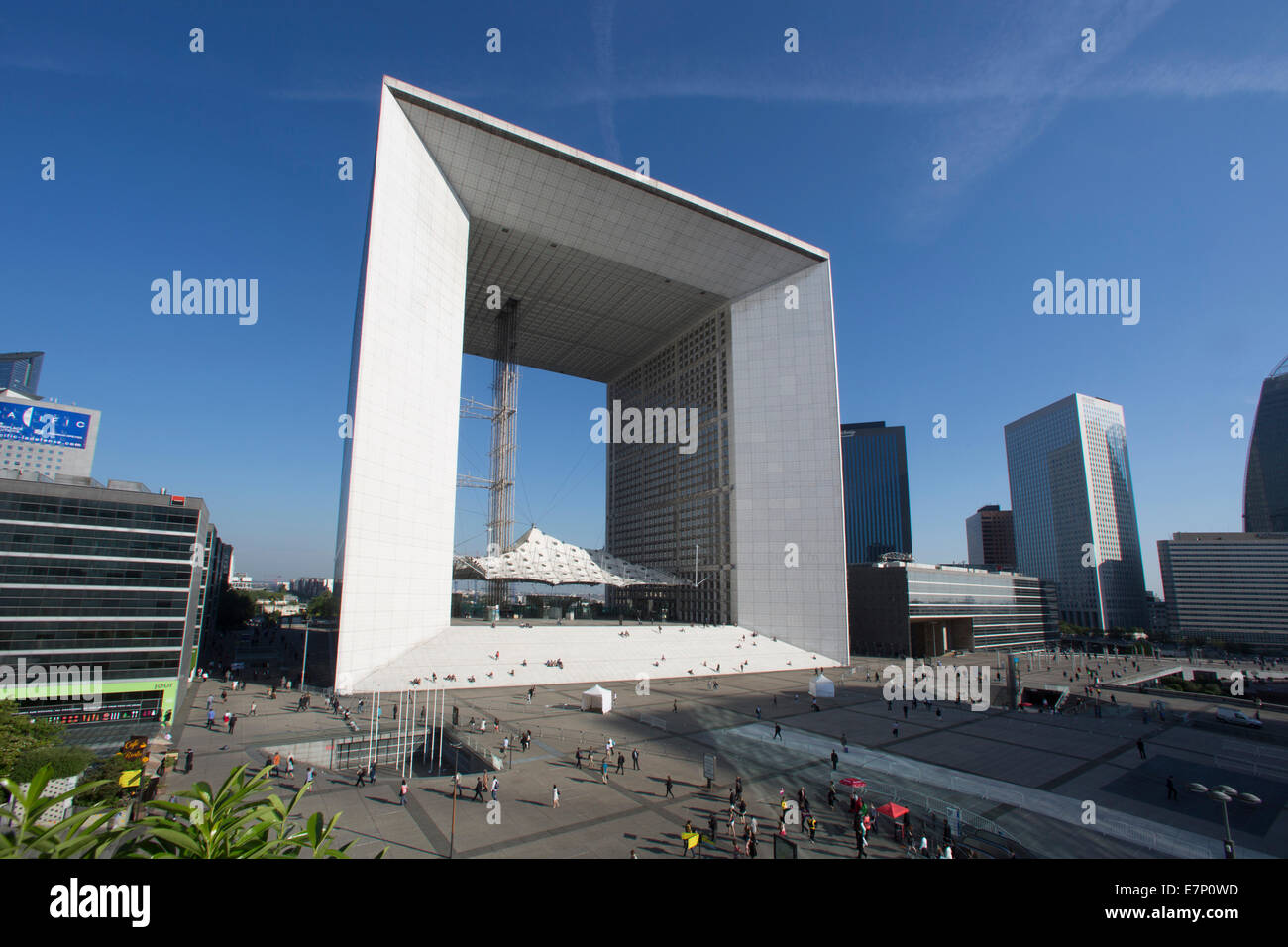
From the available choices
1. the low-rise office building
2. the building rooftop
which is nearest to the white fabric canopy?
the building rooftop

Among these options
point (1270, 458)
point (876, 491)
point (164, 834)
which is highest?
point (1270, 458)

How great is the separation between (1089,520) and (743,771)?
201 meters

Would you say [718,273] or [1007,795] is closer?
[1007,795]

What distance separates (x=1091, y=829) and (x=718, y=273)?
62849 millimetres

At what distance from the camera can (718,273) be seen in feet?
235

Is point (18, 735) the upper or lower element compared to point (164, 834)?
lower

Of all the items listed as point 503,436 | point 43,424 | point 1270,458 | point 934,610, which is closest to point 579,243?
point 503,436

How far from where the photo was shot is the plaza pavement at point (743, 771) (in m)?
18.2

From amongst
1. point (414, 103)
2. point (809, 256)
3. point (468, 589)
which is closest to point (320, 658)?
point (468, 589)

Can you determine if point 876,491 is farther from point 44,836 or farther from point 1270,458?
point 44,836

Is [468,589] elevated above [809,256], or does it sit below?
below

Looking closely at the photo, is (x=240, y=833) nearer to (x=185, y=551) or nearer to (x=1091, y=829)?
(x=1091, y=829)

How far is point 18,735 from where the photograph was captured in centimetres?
2264
